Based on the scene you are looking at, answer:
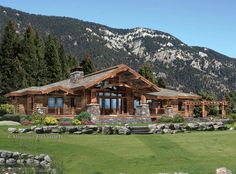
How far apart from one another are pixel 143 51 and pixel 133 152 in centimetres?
15748

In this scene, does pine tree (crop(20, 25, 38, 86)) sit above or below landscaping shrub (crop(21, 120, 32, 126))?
above

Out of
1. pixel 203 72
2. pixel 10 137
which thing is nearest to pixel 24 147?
pixel 10 137

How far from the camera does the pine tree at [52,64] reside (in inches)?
2311

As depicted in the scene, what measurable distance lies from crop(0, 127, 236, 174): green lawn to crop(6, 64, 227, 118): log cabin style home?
15.4m

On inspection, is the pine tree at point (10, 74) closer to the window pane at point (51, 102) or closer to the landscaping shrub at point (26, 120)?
the window pane at point (51, 102)

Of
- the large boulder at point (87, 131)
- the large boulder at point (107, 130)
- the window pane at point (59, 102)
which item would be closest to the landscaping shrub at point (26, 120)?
the large boulder at point (87, 131)

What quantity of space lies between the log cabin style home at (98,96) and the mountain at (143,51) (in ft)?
297

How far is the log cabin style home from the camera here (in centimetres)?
3934

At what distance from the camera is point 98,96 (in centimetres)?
4125

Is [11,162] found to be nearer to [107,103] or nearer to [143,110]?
[107,103]

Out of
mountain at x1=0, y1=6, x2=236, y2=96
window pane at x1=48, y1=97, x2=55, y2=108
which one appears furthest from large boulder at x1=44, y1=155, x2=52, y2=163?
mountain at x1=0, y1=6, x2=236, y2=96

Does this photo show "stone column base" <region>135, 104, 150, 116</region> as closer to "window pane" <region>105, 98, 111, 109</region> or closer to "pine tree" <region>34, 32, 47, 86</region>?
"window pane" <region>105, 98, 111, 109</region>

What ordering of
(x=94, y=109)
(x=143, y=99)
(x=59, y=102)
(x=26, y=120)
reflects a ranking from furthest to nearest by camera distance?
(x=143, y=99) → (x=59, y=102) → (x=94, y=109) → (x=26, y=120)

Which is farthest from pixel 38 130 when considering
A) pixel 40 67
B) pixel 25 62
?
pixel 40 67
